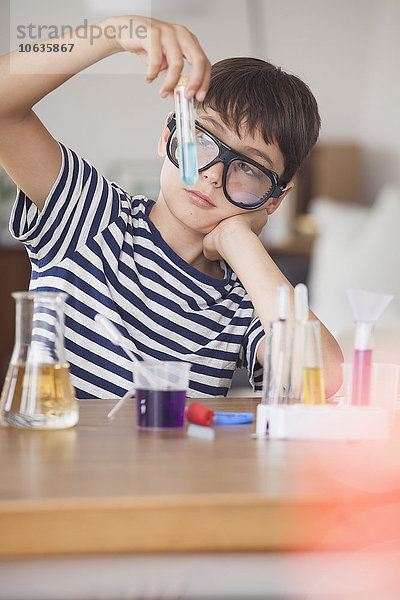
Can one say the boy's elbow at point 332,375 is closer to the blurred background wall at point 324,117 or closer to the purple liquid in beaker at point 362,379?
the purple liquid in beaker at point 362,379

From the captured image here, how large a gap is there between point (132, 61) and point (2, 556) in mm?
3362

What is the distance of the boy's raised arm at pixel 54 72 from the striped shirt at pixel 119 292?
4 cm

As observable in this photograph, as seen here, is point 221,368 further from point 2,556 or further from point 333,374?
point 2,556

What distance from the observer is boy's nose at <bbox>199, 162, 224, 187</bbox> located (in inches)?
47.0

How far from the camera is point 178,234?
53.4 inches

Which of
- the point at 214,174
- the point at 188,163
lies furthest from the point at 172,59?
the point at 214,174

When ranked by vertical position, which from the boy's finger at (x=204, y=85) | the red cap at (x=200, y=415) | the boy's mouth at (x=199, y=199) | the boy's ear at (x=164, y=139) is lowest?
the red cap at (x=200, y=415)

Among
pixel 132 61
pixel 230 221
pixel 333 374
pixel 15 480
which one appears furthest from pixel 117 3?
pixel 15 480

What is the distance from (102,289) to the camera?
4.11 feet

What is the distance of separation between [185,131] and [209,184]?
262mm

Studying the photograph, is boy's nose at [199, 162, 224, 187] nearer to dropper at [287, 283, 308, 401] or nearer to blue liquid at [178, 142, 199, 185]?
blue liquid at [178, 142, 199, 185]

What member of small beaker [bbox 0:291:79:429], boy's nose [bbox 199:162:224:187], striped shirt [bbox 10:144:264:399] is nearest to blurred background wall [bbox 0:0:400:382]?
striped shirt [bbox 10:144:264:399]

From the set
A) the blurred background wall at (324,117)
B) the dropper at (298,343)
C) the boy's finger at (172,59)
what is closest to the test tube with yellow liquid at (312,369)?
the dropper at (298,343)

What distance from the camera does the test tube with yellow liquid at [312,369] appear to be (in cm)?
84
